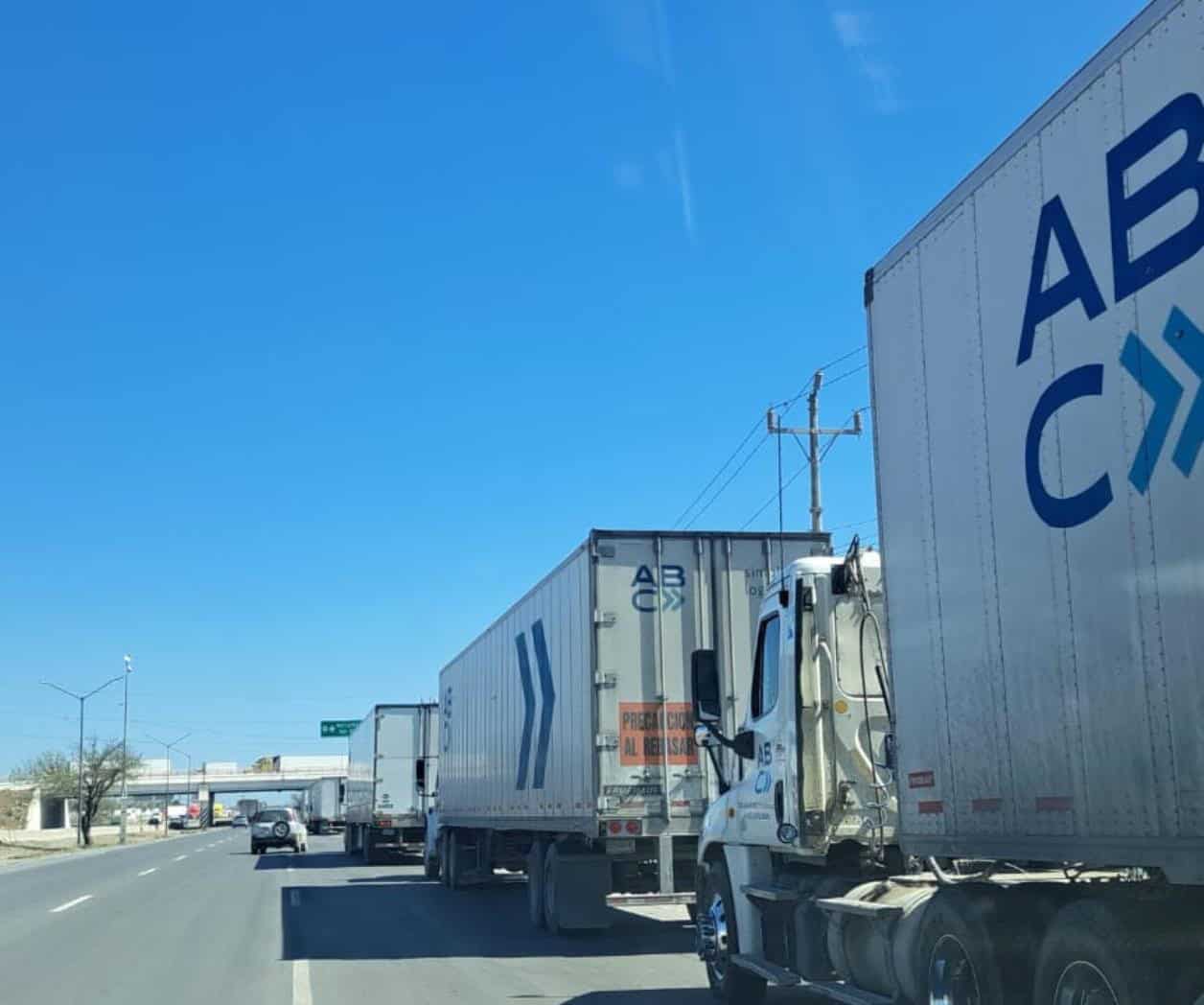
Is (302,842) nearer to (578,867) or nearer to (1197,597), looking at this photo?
(578,867)

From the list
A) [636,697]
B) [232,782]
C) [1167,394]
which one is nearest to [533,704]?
[636,697]

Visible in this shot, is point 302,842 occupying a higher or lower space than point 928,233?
lower

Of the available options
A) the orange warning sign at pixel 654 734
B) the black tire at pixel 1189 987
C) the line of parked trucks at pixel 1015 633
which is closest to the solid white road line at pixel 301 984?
the line of parked trucks at pixel 1015 633

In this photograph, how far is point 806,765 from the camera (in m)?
8.69

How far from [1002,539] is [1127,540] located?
0.95 metres

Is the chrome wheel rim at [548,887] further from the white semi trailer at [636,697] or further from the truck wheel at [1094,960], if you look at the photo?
the truck wheel at [1094,960]

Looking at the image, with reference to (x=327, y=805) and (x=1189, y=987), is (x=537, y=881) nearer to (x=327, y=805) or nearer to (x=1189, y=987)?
(x=1189, y=987)

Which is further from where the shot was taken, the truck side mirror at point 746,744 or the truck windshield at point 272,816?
the truck windshield at point 272,816

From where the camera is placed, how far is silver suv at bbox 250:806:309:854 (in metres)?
46.1

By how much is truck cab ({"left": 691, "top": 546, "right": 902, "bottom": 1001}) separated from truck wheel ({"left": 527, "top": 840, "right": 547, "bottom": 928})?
267 inches

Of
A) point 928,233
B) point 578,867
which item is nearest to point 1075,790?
point 928,233

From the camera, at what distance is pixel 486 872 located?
2298 centimetres

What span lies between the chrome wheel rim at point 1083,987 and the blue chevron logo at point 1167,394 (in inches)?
74.8

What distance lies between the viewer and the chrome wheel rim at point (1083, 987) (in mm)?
5023
